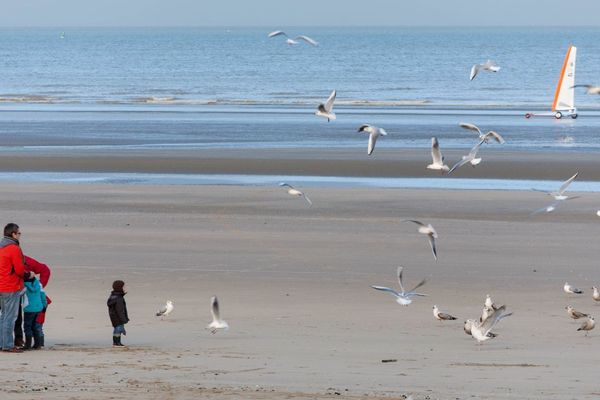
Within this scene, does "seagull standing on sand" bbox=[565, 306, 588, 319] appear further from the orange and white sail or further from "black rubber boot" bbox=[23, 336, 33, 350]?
the orange and white sail

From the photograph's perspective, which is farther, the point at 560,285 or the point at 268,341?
the point at 560,285

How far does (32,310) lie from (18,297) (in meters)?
0.18

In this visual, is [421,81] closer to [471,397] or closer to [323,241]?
[323,241]

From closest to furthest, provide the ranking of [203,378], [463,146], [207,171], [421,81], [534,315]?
[203,378]
[534,315]
[207,171]
[463,146]
[421,81]

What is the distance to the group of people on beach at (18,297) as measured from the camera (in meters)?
10.2

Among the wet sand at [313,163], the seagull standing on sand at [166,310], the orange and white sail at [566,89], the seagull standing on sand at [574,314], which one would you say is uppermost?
the orange and white sail at [566,89]

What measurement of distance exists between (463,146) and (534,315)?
20.3 metres

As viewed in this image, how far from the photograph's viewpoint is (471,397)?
8.62 meters

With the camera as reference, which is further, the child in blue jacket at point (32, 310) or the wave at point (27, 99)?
the wave at point (27, 99)

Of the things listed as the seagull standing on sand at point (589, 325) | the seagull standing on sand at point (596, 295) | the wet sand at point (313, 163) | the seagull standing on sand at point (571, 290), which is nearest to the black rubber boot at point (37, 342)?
the seagull standing on sand at point (589, 325)

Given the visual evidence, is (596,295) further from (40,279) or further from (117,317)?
(40,279)

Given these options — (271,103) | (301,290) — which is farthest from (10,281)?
(271,103)

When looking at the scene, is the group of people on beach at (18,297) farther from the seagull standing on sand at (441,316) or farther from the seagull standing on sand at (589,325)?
the seagull standing on sand at (589,325)

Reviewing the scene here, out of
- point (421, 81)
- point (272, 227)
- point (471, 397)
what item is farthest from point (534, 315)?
point (421, 81)
